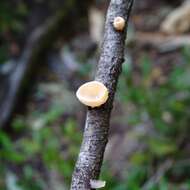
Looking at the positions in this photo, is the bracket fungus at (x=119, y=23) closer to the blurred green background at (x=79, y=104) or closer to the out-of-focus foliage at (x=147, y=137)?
the blurred green background at (x=79, y=104)

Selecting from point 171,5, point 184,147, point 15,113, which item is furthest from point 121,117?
point 171,5

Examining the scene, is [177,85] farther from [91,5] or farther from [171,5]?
[91,5]

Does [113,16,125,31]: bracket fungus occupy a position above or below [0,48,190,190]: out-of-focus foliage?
below

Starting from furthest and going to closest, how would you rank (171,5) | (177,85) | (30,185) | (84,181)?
1. (171,5)
2. (177,85)
3. (30,185)
4. (84,181)

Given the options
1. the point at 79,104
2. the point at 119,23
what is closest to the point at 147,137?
the point at 79,104

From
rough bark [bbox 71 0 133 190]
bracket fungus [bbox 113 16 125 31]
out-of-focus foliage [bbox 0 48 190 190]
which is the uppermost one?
out-of-focus foliage [bbox 0 48 190 190]

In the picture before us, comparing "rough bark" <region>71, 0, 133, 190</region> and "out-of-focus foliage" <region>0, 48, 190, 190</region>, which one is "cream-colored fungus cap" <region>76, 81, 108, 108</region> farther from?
"out-of-focus foliage" <region>0, 48, 190, 190</region>

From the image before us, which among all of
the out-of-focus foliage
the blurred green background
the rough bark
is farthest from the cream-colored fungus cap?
the out-of-focus foliage

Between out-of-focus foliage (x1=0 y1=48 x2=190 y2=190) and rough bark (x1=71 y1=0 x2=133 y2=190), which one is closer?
rough bark (x1=71 y1=0 x2=133 y2=190)
